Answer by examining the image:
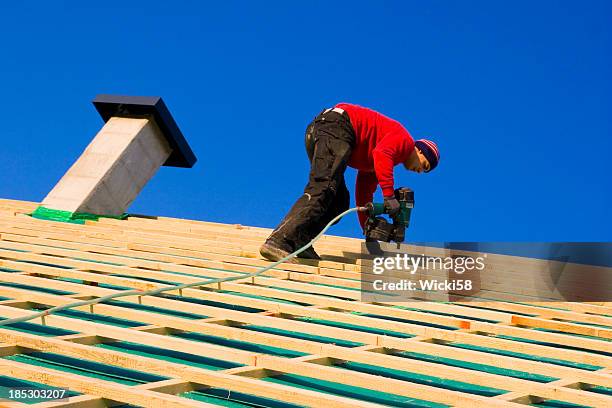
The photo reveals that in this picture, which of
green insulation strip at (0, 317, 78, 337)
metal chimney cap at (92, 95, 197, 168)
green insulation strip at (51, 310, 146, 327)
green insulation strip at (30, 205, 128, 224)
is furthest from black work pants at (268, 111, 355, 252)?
metal chimney cap at (92, 95, 197, 168)

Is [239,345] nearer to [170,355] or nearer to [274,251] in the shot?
[170,355]

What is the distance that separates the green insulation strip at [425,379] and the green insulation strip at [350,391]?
192 mm

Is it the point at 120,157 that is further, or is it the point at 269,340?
the point at 120,157

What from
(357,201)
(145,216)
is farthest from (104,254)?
(145,216)

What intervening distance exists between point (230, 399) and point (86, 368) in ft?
1.67

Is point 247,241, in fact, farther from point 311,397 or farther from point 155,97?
point 311,397

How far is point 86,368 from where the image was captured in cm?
262

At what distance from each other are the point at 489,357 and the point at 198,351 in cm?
102

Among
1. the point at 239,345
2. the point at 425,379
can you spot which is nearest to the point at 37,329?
the point at 239,345

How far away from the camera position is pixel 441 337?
3.36 metres

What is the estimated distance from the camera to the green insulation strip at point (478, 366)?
2898 millimetres

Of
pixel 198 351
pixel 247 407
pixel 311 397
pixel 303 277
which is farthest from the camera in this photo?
pixel 303 277

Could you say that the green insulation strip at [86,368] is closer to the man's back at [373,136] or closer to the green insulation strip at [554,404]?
the green insulation strip at [554,404]

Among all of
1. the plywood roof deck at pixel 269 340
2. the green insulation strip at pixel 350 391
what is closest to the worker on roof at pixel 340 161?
the plywood roof deck at pixel 269 340
